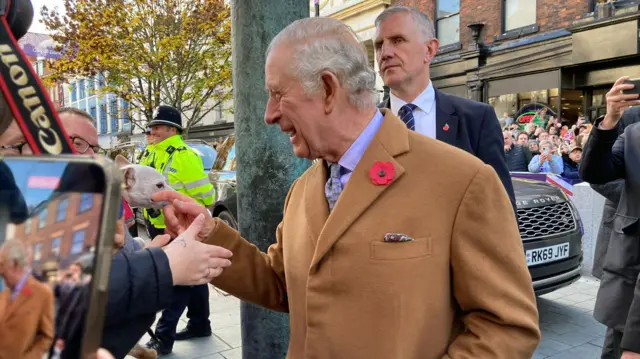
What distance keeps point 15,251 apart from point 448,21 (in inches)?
711

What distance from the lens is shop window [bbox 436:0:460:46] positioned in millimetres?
16891

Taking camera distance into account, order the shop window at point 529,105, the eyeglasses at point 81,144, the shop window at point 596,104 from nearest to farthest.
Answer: the eyeglasses at point 81,144
the shop window at point 596,104
the shop window at point 529,105

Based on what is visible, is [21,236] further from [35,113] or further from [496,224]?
[496,224]

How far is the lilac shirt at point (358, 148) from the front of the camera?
5.11 ft

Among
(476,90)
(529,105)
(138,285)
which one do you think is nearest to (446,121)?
(138,285)

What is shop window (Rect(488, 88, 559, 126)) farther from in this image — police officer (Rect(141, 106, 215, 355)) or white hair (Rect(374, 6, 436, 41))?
white hair (Rect(374, 6, 436, 41))

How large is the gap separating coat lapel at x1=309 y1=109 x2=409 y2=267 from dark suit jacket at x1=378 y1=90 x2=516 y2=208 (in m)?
1.22

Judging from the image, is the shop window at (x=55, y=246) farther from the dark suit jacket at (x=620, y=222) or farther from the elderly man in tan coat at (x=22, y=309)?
the dark suit jacket at (x=620, y=222)

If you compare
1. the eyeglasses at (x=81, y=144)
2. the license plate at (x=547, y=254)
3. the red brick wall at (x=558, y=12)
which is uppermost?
the red brick wall at (x=558, y=12)

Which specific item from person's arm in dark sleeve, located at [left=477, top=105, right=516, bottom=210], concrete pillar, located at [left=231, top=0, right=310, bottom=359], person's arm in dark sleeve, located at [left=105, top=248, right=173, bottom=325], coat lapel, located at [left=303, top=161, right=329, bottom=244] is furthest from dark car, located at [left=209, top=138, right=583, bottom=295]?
person's arm in dark sleeve, located at [left=105, top=248, right=173, bottom=325]

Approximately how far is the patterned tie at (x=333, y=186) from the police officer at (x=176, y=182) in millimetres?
2684

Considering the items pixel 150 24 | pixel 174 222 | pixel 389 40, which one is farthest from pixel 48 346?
pixel 150 24

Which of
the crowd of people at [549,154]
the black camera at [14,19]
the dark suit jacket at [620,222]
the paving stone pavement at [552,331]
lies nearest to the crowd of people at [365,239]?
the black camera at [14,19]

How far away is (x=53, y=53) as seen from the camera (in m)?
20.5
